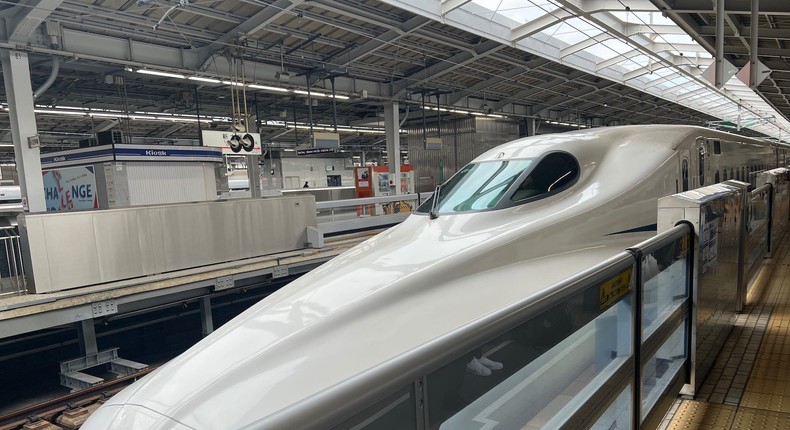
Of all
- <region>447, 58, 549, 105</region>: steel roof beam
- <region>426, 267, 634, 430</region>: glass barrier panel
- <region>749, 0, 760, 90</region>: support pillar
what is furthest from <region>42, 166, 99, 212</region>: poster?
<region>447, 58, 549, 105</region>: steel roof beam

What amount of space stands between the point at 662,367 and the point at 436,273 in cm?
171

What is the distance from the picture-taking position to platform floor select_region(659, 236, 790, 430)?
3.02 m

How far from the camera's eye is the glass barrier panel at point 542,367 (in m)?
1.38

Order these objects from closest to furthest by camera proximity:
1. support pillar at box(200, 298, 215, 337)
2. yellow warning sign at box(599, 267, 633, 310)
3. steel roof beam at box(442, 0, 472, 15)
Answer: yellow warning sign at box(599, 267, 633, 310) → support pillar at box(200, 298, 215, 337) → steel roof beam at box(442, 0, 472, 15)

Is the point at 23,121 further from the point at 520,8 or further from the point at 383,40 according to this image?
the point at 520,8

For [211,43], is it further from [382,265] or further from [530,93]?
[530,93]

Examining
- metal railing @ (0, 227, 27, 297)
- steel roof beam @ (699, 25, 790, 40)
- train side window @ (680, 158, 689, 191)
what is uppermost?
steel roof beam @ (699, 25, 790, 40)

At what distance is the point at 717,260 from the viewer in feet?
12.9

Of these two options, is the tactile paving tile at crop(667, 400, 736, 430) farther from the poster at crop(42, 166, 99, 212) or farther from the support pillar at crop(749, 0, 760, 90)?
the poster at crop(42, 166, 99, 212)

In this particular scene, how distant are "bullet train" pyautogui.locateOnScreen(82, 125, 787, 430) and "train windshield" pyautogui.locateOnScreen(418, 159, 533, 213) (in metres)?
0.02

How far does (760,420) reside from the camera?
2.97 metres

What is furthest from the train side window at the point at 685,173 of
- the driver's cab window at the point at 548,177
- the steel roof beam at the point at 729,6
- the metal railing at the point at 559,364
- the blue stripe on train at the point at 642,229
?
the steel roof beam at the point at 729,6

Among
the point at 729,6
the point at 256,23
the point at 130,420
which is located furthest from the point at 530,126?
the point at 130,420

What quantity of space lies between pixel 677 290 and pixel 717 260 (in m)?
0.93
